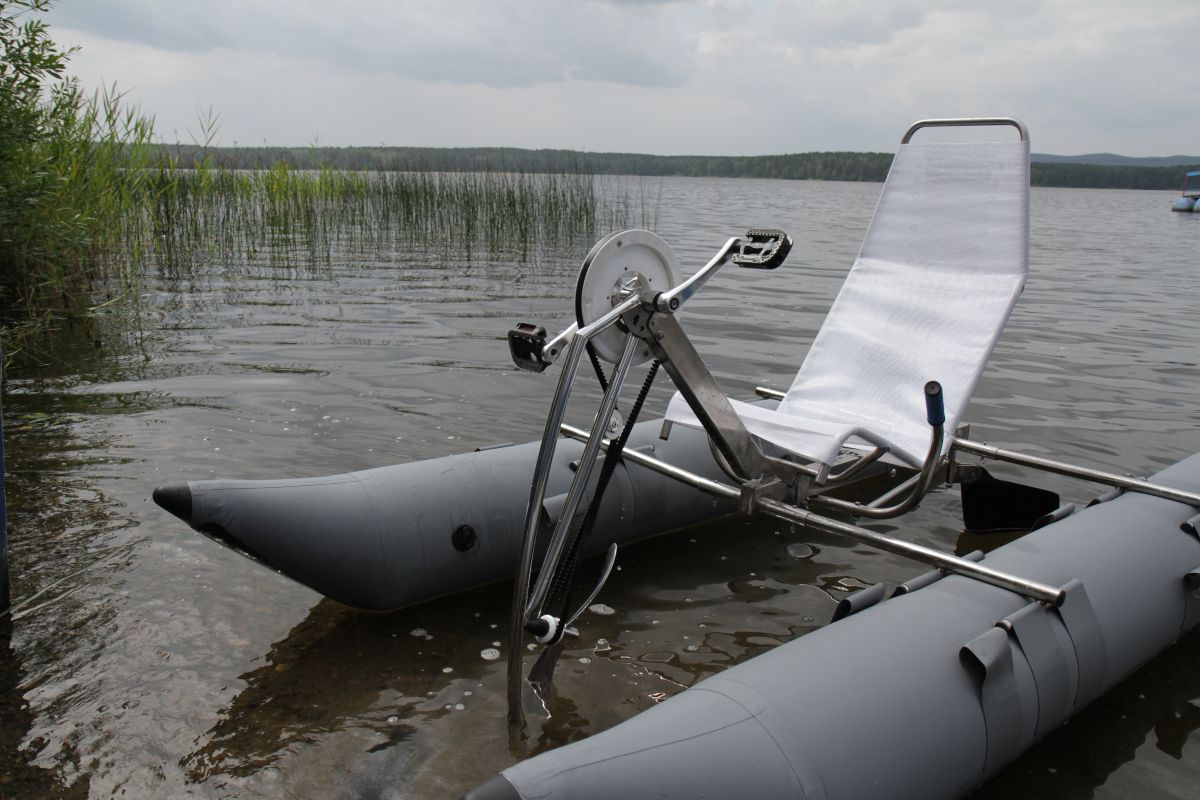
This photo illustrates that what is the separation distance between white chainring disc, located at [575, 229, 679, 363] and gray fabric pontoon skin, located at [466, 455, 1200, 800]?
35.1 inches

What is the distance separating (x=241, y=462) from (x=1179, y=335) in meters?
7.54

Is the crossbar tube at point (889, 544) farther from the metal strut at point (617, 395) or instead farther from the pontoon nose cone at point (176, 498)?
the pontoon nose cone at point (176, 498)

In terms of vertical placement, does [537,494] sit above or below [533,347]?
below

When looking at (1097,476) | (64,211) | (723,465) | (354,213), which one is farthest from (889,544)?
(354,213)

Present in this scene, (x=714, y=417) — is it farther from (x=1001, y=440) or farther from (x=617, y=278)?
(x=1001, y=440)

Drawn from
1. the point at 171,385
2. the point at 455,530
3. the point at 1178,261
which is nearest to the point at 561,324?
the point at 171,385

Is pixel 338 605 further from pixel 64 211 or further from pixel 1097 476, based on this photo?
pixel 64 211

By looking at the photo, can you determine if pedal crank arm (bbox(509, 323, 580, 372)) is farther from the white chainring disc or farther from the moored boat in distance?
the moored boat in distance

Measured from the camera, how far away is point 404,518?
2.91m

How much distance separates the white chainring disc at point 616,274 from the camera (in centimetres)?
239

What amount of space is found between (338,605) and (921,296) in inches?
104

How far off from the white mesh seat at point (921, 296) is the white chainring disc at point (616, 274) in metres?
0.87

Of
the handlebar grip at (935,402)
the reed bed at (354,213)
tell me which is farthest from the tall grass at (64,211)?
the handlebar grip at (935,402)

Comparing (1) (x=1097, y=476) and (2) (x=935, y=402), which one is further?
(1) (x=1097, y=476)
